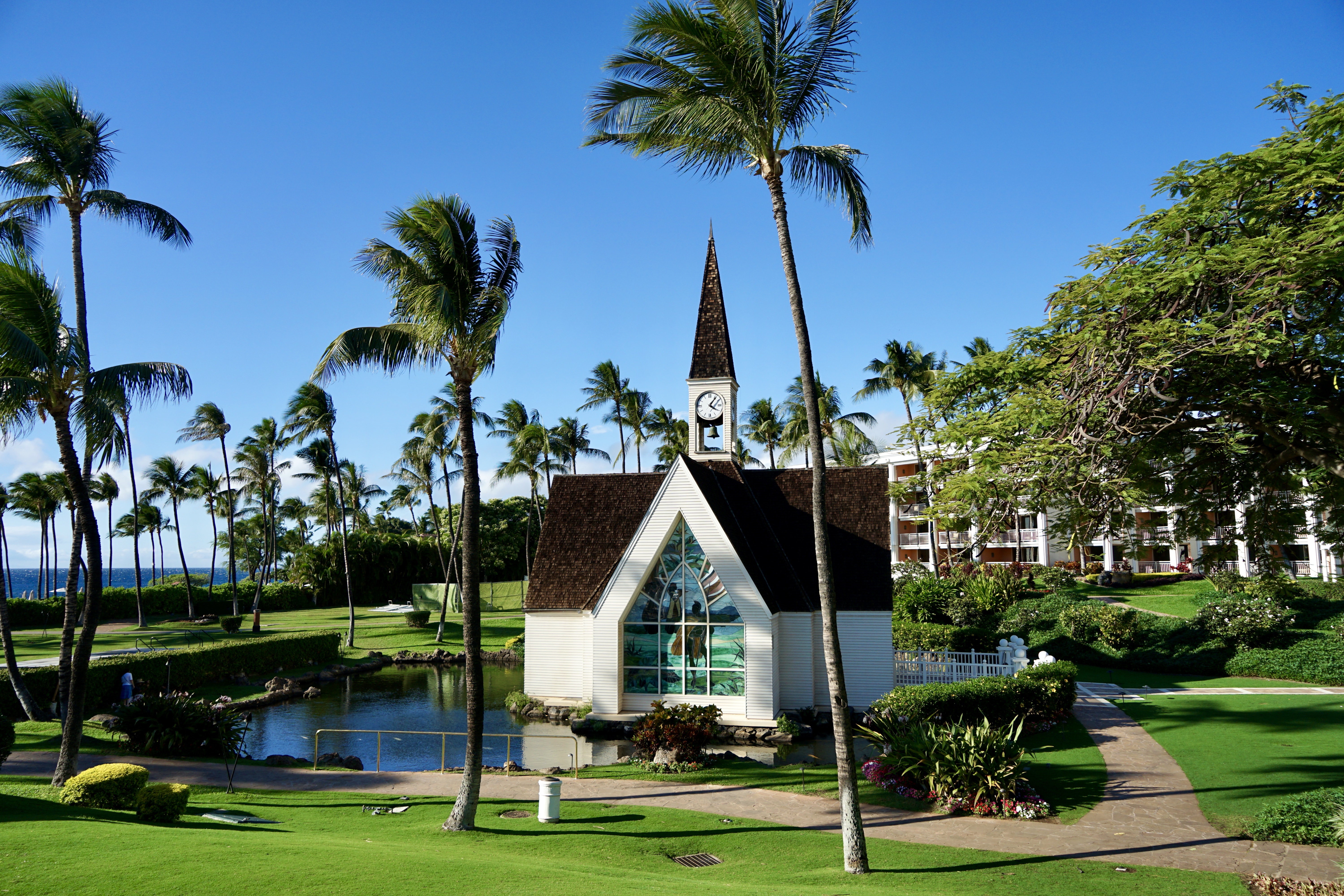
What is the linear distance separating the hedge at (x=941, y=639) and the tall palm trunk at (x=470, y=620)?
1862 cm

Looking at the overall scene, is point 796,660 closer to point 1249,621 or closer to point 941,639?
point 941,639

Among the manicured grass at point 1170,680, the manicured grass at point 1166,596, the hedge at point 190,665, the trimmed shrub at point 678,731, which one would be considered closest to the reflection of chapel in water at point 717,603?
the trimmed shrub at point 678,731

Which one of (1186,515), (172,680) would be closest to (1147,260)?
(1186,515)

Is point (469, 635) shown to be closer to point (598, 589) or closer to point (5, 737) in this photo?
point (5, 737)

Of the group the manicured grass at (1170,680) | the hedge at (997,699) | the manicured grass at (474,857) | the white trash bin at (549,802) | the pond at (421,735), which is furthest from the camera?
the manicured grass at (1170,680)

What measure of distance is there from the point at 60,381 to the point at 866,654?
21.3m

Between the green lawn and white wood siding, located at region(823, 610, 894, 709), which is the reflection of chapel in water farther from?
the green lawn

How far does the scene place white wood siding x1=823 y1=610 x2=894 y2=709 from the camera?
81.4ft

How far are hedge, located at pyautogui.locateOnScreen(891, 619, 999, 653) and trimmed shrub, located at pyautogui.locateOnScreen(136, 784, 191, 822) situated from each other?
22.3m

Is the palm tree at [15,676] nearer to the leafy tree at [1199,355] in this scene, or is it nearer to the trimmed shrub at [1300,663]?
the leafy tree at [1199,355]

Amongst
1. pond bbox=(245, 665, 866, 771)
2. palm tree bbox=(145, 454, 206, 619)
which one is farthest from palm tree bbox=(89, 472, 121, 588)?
pond bbox=(245, 665, 866, 771)

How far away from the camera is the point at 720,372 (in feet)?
97.0

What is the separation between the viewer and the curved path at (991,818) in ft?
39.3

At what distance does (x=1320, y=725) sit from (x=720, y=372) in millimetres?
19425
